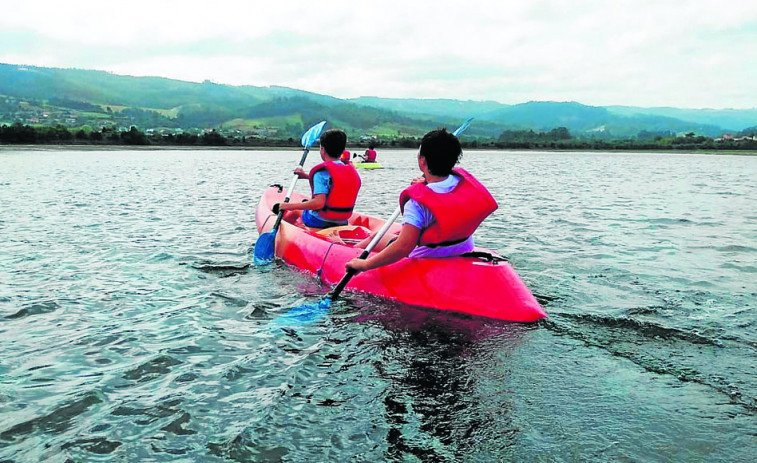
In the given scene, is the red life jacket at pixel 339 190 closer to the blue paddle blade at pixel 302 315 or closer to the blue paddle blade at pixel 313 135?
the blue paddle blade at pixel 313 135

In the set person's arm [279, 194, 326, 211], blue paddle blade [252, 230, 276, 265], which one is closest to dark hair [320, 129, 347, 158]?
person's arm [279, 194, 326, 211]

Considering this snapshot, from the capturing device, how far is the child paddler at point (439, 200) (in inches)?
237

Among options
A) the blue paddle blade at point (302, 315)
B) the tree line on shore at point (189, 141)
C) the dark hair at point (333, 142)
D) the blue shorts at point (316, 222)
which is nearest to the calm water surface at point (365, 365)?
the blue paddle blade at point (302, 315)

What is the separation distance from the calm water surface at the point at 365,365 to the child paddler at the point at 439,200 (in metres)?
0.93

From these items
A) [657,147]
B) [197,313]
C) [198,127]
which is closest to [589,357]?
[197,313]

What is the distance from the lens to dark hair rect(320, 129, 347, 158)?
8992mm

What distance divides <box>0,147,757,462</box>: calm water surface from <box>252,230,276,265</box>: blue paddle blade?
1.02ft

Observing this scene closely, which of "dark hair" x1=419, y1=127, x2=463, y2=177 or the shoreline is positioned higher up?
"dark hair" x1=419, y1=127, x2=463, y2=177

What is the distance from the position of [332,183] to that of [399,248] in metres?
3.26

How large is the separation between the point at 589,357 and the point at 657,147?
344 ft

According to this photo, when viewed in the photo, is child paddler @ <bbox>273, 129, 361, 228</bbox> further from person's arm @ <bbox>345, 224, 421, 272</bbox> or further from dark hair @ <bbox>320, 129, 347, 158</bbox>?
person's arm @ <bbox>345, 224, 421, 272</bbox>

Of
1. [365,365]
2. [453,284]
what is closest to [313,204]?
[453,284]

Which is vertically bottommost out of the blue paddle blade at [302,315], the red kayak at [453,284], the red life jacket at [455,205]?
the blue paddle blade at [302,315]

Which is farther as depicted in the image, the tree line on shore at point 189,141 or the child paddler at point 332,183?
the tree line on shore at point 189,141
